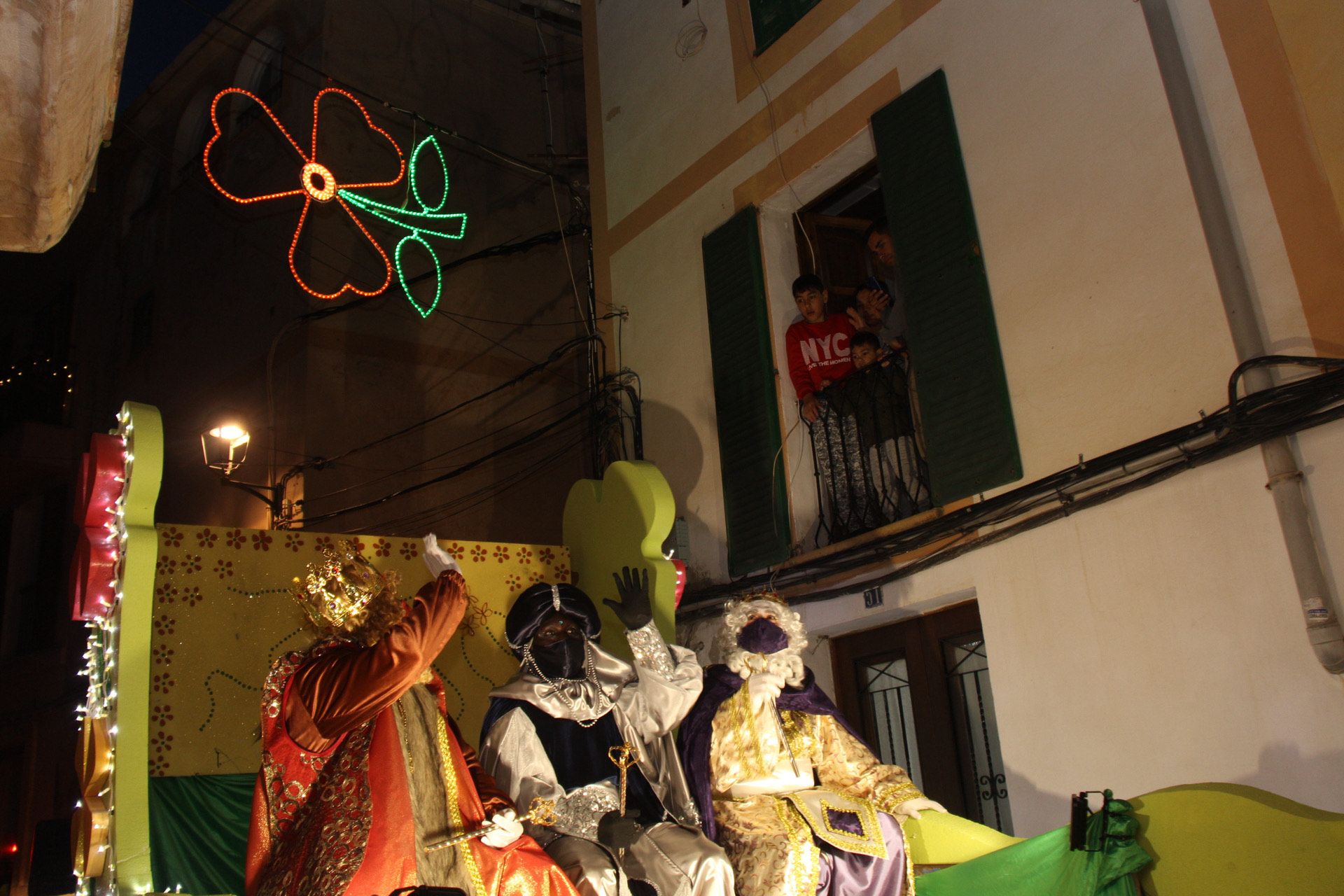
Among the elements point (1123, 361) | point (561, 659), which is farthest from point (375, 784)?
point (1123, 361)

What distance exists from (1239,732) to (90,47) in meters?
4.74

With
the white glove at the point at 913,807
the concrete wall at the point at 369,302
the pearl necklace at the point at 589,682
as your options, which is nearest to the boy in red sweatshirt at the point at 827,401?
the white glove at the point at 913,807

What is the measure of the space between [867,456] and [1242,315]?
2.61m

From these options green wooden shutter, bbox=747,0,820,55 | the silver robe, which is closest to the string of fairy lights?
the silver robe

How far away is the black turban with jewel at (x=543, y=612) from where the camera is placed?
5.25 m

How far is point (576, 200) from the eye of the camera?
11.1 meters

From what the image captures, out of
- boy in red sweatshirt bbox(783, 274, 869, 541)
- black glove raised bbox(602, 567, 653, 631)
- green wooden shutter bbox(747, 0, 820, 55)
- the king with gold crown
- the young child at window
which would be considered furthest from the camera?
green wooden shutter bbox(747, 0, 820, 55)

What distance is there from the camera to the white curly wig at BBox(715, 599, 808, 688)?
562 cm

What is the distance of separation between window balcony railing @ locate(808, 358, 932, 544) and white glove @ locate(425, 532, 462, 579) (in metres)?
2.90

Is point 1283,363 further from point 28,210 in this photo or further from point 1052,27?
point 28,210

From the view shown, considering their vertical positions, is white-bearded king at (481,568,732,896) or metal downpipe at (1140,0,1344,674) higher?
metal downpipe at (1140,0,1344,674)

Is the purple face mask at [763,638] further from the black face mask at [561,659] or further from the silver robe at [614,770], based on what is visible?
the black face mask at [561,659]

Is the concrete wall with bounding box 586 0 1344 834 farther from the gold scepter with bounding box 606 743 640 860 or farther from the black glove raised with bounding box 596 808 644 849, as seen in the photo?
the black glove raised with bounding box 596 808 644 849

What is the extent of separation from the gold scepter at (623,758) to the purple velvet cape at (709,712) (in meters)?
0.31
